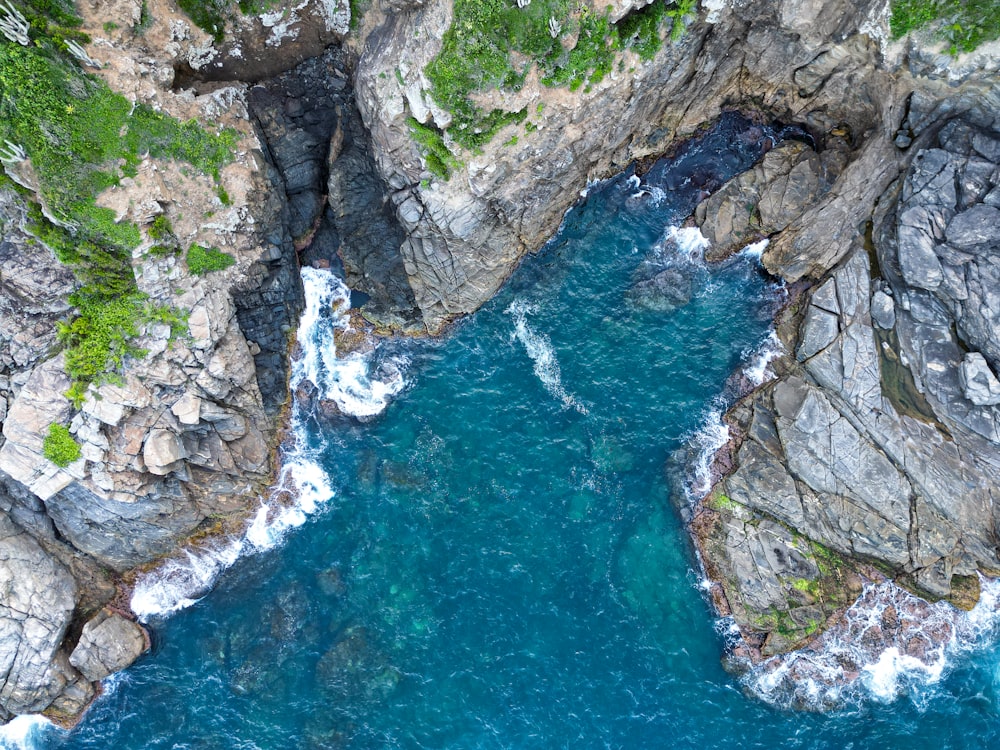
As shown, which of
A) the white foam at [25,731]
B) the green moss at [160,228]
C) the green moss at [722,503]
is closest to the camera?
the green moss at [160,228]

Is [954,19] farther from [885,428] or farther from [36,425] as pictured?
[36,425]

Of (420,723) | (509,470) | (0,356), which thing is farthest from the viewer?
(509,470)

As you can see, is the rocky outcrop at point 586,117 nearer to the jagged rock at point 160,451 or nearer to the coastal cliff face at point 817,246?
the coastal cliff face at point 817,246

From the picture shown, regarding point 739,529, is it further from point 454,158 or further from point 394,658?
point 454,158

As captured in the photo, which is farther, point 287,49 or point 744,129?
point 744,129

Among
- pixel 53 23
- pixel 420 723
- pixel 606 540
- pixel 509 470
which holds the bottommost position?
pixel 420 723

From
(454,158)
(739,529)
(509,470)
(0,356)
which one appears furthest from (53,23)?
(739,529)

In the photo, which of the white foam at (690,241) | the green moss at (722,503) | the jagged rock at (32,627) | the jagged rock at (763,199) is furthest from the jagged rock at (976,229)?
the jagged rock at (32,627)

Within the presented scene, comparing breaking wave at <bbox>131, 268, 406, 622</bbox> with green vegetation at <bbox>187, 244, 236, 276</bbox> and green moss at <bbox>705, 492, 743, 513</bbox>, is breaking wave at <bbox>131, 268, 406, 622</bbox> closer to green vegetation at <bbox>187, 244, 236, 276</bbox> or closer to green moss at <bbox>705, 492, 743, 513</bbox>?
green vegetation at <bbox>187, 244, 236, 276</bbox>
